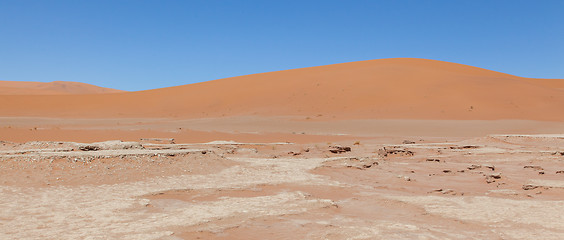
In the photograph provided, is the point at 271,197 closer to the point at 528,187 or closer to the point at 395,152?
the point at 528,187

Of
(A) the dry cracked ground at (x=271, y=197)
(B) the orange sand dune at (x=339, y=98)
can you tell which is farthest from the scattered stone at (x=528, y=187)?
(B) the orange sand dune at (x=339, y=98)

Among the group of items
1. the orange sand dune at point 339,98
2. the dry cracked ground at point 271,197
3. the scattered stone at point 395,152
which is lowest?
the dry cracked ground at point 271,197

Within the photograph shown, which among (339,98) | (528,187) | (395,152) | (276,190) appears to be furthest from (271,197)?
(339,98)

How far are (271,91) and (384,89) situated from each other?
11.1 meters

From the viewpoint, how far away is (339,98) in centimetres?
4162

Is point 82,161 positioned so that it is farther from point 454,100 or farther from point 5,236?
point 454,100

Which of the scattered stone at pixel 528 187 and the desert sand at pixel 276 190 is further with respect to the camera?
the scattered stone at pixel 528 187

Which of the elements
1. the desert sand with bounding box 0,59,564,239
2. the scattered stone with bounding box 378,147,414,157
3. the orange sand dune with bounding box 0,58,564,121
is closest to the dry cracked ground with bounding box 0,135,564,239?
the desert sand with bounding box 0,59,564,239

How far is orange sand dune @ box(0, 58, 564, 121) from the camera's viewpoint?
3688 cm

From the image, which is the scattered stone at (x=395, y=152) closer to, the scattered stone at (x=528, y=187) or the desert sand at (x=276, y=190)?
the desert sand at (x=276, y=190)

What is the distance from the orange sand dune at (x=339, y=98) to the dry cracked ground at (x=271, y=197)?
23.6 metres

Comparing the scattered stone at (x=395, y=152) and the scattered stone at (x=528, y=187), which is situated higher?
the scattered stone at (x=395, y=152)

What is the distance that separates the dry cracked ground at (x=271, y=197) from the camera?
221 inches

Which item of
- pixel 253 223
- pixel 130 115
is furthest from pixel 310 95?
pixel 253 223
